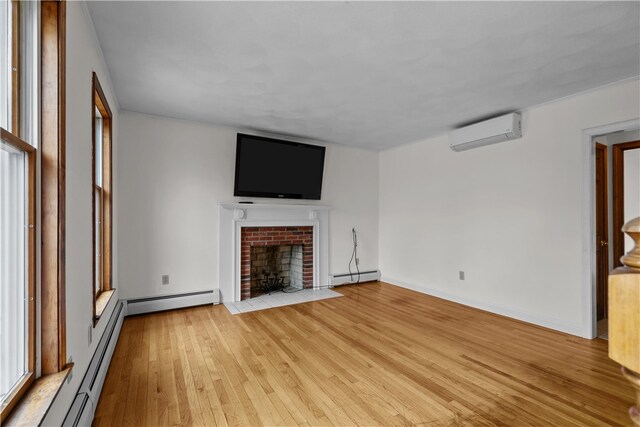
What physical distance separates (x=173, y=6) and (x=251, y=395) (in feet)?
8.24

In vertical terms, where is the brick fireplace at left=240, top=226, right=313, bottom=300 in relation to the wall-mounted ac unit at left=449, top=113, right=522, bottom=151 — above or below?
below

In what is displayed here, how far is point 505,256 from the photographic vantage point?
3.76m

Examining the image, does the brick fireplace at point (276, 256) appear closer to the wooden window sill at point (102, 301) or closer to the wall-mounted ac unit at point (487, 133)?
the wooden window sill at point (102, 301)

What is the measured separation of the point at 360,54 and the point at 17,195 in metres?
2.21

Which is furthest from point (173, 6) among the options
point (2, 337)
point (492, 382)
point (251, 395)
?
point (492, 382)

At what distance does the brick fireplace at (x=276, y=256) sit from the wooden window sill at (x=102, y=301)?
5.55ft

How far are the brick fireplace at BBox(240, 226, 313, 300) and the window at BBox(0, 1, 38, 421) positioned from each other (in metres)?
3.11

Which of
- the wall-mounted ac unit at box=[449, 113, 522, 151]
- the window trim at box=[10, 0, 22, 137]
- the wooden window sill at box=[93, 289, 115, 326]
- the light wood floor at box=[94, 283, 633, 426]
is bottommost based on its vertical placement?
the light wood floor at box=[94, 283, 633, 426]

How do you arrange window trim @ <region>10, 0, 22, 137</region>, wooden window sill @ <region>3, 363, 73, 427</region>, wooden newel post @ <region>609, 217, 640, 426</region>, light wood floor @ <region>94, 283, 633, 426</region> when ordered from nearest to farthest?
wooden newel post @ <region>609, 217, 640, 426</region> < wooden window sill @ <region>3, 363, 73, 427</region> < window trim @ <region>10, 0, 22, 137</region> < light wood floor @ <region>94, 283, 633, 426</region>

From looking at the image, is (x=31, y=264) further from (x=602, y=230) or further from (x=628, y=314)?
(x=602, y=230)

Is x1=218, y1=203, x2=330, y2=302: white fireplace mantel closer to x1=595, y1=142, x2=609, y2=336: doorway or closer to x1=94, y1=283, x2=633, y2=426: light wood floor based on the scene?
x1=94, y1=283, x2=633, y2=426: light wood floor

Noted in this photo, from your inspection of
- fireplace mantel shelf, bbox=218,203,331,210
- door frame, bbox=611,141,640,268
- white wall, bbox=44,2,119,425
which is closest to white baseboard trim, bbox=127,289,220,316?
fireplace mantel shelf, bbox=218,203,331,210

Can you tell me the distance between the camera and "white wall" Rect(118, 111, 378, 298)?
3.68m

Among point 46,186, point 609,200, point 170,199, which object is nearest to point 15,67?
point 46,186
